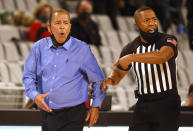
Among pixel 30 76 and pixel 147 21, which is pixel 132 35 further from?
pixel 30 76

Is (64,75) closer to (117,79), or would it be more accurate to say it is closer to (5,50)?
(117,79)

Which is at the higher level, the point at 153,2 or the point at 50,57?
the point at 153,2

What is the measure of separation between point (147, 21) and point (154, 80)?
42cm

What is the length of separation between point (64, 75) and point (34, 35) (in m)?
3.93

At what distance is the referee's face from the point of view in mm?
3172

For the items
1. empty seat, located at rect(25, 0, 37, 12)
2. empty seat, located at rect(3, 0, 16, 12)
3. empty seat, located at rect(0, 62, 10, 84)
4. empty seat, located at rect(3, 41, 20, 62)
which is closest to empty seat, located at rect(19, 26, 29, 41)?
empty seat, located at rect(3, 41, 20, 62)

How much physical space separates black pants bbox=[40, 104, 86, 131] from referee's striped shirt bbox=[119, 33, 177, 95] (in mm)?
530

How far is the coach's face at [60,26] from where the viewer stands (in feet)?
9.73

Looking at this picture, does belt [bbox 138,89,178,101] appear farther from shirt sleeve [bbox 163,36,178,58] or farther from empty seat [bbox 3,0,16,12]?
empty seat [bbox 3,0,16,12]

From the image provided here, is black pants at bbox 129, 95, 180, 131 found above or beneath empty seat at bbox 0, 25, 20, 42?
beneath

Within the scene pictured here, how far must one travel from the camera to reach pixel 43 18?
21.2 feet

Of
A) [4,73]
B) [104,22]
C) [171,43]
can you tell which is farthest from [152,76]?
[104,22]

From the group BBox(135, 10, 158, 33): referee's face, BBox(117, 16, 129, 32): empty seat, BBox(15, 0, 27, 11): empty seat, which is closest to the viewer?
BBox(135, 10, 158, 33): referee's face

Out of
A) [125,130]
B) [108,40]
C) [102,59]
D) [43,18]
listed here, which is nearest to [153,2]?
[108,40]
